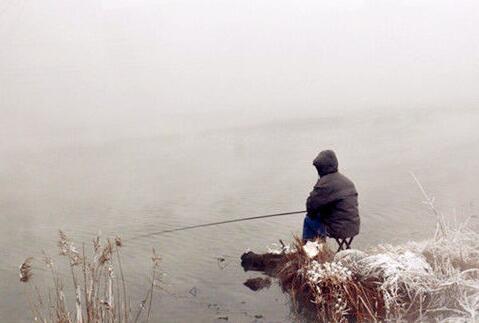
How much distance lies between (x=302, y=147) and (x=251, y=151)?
1.89 metres

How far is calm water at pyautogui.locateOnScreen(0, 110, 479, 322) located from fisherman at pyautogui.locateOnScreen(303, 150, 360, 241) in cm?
104

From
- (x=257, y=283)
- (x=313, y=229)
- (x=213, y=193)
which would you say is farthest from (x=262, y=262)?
(x=213, y=193)

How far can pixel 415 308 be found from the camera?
639cm

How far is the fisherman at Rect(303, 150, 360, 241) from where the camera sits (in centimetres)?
765

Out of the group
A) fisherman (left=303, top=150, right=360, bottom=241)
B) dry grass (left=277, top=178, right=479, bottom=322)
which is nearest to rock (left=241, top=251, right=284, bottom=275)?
fisherman (left=303, top=150, right=360, bottom=241)

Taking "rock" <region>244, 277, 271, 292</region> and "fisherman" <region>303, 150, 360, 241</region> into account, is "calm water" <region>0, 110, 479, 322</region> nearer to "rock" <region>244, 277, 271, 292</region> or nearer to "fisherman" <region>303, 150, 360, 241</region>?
"rock" <region>244, 277, 271, 292</region>

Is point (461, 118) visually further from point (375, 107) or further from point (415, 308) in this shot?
point (415, 308)

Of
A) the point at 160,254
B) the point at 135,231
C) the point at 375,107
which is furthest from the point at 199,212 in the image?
the point at 375,107

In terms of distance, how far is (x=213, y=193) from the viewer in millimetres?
14922

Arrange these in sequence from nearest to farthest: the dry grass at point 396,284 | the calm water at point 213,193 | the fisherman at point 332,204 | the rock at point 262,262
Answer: the dry grass at point 396,284 → the fisherman at point 332,204 → the rock at point 262,262 → the calm water at point 213,193

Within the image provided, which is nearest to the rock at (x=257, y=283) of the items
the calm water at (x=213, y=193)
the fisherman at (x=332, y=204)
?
the calm water at (x=213, y=193)

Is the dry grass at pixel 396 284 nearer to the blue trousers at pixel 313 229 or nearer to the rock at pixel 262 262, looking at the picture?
the blue trousers at pixel 313 229

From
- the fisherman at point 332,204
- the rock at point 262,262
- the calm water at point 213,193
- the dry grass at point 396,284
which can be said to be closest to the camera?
the dry grass at point 396,284

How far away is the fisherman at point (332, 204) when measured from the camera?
7.65 meters
